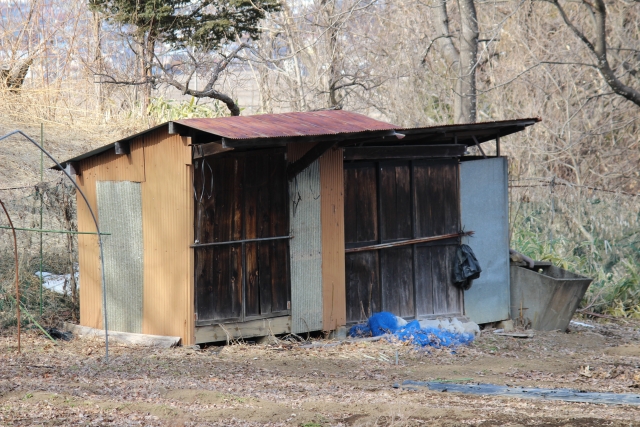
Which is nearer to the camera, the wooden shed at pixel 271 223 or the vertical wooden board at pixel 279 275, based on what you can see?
the wooden shed at pixel 271 223

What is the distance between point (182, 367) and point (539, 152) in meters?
15.2

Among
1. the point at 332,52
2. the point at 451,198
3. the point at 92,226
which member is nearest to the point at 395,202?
the point at 451,198

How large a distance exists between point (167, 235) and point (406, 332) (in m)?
3.53

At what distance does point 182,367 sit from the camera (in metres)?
8.83

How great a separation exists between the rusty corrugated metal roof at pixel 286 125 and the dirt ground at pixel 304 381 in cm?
270

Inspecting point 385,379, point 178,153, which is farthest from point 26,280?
point 385,379

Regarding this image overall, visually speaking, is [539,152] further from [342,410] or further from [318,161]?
[342,410]

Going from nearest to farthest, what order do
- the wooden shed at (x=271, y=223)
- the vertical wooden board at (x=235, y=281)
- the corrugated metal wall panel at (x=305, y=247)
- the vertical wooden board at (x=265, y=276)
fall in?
the wooden shed at (x=271, y=223) → the vertical wooden board at (x=235, y=281) → the vertical wooden board at (x=265, y=276) → the corrugated metal wall panel at (x=305, y=247)

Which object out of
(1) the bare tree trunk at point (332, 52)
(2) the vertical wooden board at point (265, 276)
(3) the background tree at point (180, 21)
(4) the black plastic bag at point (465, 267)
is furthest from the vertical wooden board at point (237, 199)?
(1) the bare tree trunk at point (332, 52)

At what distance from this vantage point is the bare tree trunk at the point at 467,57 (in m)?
17.1

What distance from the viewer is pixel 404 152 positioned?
11531mm

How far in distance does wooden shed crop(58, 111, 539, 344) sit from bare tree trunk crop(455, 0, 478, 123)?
5105 mm

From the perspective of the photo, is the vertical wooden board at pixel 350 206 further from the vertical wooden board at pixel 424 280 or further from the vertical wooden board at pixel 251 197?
the vertical wooden board at pixel 251 197

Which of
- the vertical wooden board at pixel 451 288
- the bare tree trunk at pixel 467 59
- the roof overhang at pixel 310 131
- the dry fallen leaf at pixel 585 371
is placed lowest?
the dry fallen leaf at pixel 585 371
